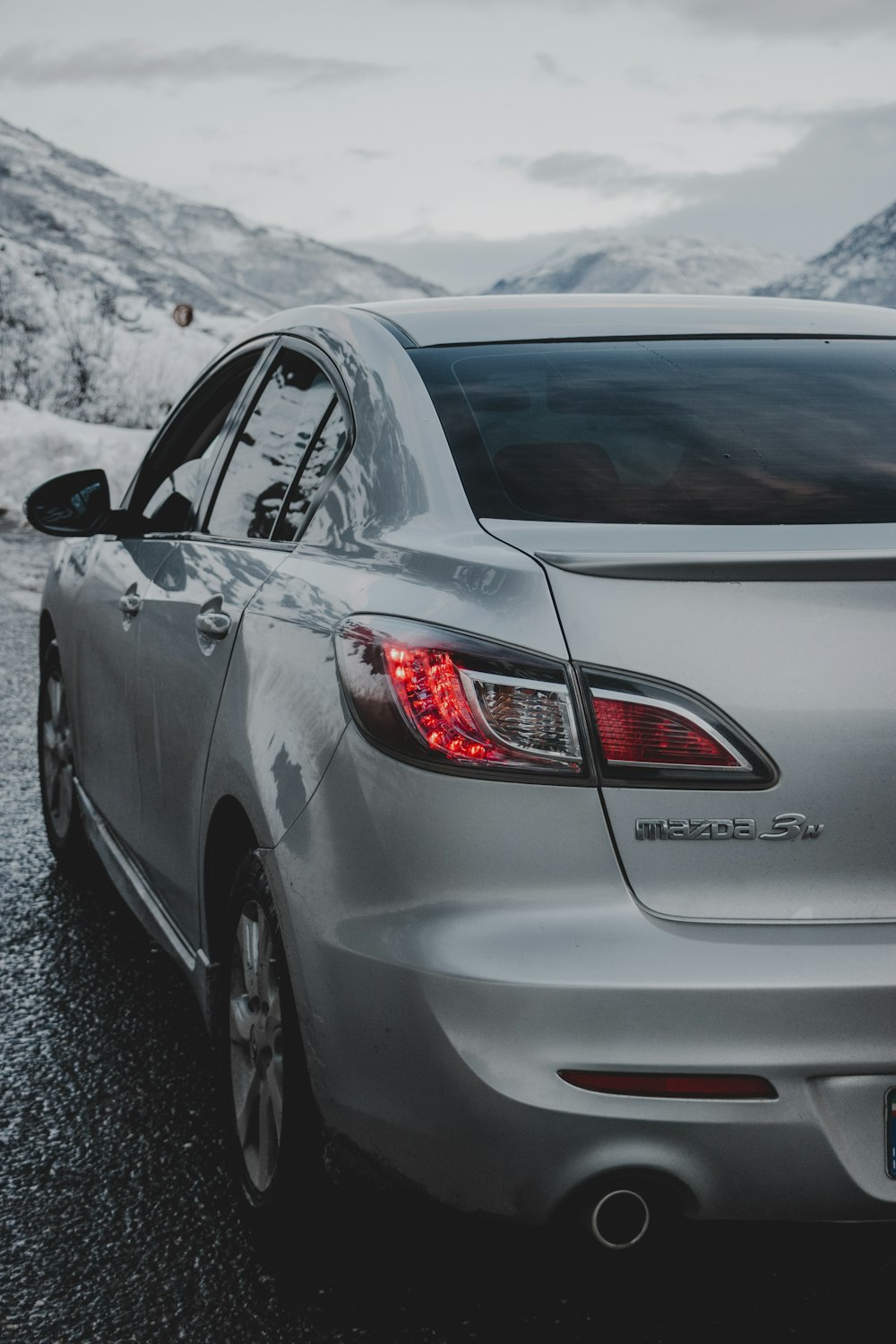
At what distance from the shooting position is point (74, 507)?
4188mm

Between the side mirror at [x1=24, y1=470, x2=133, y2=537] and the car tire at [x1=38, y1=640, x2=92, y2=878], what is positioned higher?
the side mirror at [x1=24, y1=470, x2=133, y2=537]

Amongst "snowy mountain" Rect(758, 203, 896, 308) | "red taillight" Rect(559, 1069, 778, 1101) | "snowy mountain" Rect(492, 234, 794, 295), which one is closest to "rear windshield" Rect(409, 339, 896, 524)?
"red taillight" Rect(559, 1069, 778, 1101)

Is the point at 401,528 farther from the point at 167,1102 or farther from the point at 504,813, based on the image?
the point at 167,1102

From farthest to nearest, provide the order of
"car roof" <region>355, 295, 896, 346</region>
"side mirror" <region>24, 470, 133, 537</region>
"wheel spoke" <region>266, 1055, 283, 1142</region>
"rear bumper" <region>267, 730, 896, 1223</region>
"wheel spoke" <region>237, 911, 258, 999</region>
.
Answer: "side mirror" <region>24, 470, 133, 537</region> → "car roof" <region>355, 295, 896, 346</region> → "wheel spoke" <region>237, 911, 258, 999</region> → "wheel spoke" <region>266, 1055, 283, 1142</region> → "rear bumper" <region>267, 730, 896, 1223</region>

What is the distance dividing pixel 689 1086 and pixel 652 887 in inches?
10.1

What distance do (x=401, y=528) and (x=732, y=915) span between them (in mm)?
823

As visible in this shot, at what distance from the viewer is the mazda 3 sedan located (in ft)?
6.45

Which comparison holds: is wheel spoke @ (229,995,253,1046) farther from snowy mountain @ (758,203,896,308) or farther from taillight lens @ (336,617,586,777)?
snowy mountain @ (758,203,896,308)

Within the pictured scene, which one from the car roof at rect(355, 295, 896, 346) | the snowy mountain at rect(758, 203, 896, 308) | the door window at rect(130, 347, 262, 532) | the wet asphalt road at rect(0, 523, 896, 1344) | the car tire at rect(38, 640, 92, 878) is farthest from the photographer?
the snowy mountain at rect(758, 203, 896, 308)

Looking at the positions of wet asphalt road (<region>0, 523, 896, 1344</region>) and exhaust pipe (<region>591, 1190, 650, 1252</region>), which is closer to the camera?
exhaust pipe (<region>591, 1190, 650, 1252</region>)

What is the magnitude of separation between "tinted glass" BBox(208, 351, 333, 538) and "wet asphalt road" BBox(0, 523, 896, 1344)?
127 centimetres

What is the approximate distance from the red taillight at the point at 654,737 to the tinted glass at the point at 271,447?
121 cm

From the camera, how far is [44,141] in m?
118

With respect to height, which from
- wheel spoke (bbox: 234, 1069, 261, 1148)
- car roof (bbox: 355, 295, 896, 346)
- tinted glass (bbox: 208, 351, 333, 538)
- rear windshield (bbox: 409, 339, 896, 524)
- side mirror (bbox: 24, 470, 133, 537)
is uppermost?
car roof (bbox: 355, 295, 896, 346)
